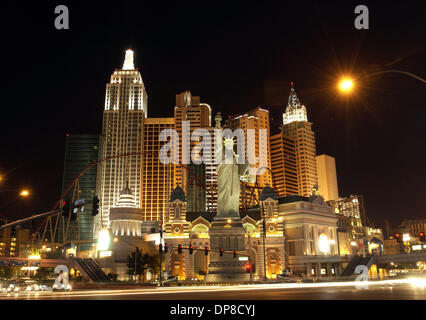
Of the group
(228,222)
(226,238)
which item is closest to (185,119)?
(228,222)

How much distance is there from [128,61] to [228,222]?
441 ft

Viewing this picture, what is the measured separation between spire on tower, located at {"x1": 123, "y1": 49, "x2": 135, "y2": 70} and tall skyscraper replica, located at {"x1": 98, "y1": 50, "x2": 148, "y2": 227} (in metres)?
6.96

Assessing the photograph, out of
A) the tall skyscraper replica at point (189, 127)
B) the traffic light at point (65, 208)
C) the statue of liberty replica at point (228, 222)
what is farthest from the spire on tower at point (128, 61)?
the traffic light at point (65, 208)

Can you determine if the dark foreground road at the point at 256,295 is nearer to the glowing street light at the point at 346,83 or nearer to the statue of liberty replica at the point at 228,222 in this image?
the glowing street light at the point at 346,83

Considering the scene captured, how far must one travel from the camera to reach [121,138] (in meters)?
171

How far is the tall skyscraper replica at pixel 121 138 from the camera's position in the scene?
16538 cm

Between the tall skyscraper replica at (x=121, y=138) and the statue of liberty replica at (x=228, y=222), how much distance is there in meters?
96.0

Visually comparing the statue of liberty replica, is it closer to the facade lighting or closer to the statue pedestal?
the statue pedestal

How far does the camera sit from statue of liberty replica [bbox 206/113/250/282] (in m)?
70.7

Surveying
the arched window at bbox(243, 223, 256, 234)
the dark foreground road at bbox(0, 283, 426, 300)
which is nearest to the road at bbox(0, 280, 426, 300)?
the dark foreground road at bbox(0, 283, 426, 300)

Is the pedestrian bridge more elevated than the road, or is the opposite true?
the pedestrian bridge

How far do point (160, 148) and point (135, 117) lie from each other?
17.7 meters

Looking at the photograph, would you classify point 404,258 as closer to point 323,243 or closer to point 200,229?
point 323,243
